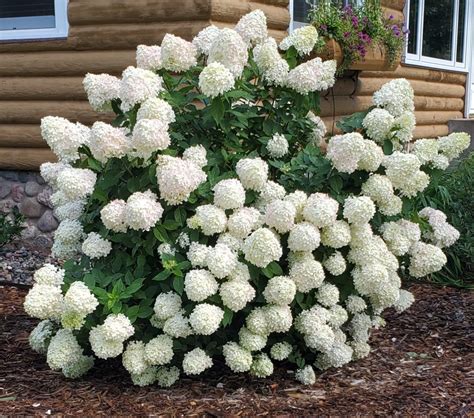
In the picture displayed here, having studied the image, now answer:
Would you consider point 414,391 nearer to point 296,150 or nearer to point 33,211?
point 296,150

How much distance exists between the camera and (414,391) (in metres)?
3.39

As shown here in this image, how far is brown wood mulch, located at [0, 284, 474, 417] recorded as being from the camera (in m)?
3.17

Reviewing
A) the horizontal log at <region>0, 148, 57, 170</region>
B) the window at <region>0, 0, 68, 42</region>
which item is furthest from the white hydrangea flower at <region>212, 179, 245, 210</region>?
the window at <region>0, 0, 68, 42</region>

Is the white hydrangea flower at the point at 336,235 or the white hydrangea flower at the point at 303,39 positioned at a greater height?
the white hydrangea flower at the point at 303,39

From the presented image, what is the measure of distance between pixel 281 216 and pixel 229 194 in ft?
0.80

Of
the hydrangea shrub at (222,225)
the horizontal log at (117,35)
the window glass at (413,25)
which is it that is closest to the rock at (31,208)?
the horizontal log at (117,35)

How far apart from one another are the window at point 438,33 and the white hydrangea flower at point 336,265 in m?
5.74

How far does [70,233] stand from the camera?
3.55m

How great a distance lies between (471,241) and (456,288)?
35 cm

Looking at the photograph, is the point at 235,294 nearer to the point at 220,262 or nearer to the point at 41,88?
the point at 220,262

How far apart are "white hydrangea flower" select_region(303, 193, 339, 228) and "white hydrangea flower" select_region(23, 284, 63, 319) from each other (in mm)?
1138

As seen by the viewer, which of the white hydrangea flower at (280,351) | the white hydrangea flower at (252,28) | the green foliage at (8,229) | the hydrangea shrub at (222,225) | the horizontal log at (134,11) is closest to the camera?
the hydrangea shrub at (222,225)

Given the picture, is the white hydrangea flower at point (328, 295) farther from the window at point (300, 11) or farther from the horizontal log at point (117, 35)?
the window at point (300, 11)

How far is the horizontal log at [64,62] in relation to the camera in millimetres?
5621
